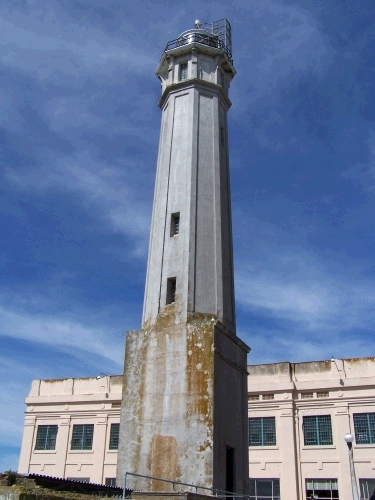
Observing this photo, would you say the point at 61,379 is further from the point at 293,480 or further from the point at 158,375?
the point at 158,375

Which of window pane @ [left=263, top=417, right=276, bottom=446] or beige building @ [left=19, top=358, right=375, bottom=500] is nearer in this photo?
beige building @ [left=19, top=358, right=375, bottom=500]

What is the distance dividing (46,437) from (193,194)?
2339 centimetres

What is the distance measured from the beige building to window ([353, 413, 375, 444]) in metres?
0.05

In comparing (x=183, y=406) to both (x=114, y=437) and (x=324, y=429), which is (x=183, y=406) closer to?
(x=324, y=429)

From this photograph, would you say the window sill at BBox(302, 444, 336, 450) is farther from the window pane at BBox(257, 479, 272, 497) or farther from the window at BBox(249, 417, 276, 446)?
the window pane at BBox(257, 479, 272, 497)

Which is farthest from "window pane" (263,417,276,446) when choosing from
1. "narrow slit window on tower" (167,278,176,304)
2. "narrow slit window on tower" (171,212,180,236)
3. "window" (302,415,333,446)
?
"narrow slit window on tower" (171,212,180,236)

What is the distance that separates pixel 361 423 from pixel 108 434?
15.4m

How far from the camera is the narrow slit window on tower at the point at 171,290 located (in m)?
19.0

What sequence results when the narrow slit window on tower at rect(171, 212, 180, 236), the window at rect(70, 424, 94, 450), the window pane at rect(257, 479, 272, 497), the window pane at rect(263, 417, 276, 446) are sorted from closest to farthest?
the narrow slit window on tower at rect(171, 212, 180, 236) < the window pane at rect(257, 479, 272, 497) < the window pane at rect(263, 417, 276, 446) < the window at rect(70, 424, 94, 450)

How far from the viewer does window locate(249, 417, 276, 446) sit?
3094cm

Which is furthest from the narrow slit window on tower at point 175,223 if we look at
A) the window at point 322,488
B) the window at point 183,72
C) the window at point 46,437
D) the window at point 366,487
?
the window at point 46,437

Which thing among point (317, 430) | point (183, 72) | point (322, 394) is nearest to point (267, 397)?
point (322, 394)

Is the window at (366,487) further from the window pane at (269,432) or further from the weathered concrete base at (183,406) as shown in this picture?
the weathered concrete base at (183,406)

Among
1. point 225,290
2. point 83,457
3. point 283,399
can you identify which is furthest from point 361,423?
point 83,457
